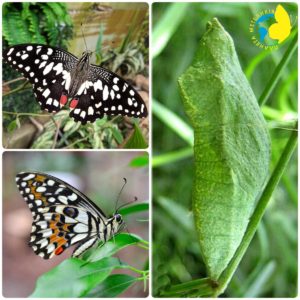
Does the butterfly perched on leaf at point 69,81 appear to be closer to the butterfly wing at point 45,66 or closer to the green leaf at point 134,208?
the butterfly wing at point 45,66

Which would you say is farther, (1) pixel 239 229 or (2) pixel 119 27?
(2) pixel 119 27

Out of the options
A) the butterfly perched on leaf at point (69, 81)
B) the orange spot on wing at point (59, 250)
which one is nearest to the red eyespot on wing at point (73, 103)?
the butterfly perched on leaf at point (69, 81)

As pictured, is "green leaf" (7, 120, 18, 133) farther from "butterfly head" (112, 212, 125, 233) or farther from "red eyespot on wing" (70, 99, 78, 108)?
"butterfly head" (112, 212, 125, 233)

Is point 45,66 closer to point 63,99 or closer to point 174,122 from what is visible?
point 63,99

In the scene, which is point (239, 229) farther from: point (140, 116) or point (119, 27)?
point (119, 27)

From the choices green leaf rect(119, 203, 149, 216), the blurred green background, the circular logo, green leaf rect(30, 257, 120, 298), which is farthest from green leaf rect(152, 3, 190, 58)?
green leaf rect(30, 257, 120, 298)

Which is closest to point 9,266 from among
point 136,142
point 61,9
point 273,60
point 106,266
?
point 106,266

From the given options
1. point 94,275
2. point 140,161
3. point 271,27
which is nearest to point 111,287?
point 94,275
